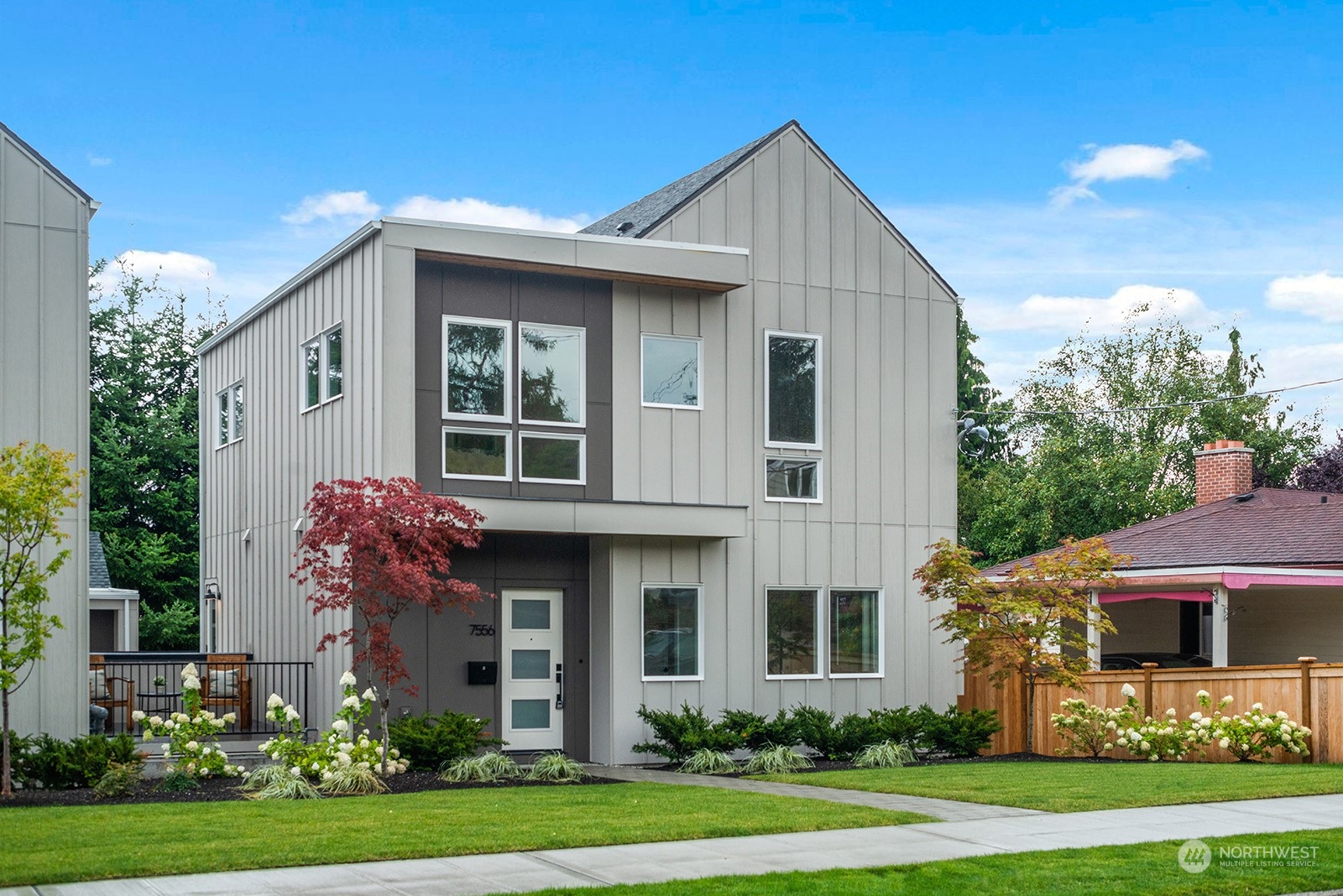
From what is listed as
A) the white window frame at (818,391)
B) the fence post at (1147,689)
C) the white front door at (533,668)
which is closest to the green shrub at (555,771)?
the white front door at (533,668)

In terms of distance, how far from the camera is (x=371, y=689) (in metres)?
15.4

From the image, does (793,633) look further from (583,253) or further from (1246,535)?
(1246,535)

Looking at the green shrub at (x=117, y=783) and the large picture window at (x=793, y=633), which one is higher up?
the large picture window at (x=793, y=633)

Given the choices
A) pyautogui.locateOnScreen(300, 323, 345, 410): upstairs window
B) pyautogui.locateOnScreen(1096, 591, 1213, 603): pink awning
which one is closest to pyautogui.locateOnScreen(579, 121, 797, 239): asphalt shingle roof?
pyautogui.locateOnScreen(300, 323, 345, 410): upstairs window

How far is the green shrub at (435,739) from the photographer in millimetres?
16000

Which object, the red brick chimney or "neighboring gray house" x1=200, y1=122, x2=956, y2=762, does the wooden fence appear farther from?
the red brick chimney

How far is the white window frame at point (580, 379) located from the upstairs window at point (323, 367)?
221cm

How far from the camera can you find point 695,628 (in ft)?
62.8

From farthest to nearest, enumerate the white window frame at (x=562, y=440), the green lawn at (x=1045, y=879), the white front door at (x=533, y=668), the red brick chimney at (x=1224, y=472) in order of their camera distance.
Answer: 1. the red brick chimney at (x=1224, y=472)
2. the white front door at (x=533, y=668)
3. the white window frame at (x=562, y=440)
4. the green lawn at (x=1045, y=879)

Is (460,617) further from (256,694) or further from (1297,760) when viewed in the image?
(1297,760)

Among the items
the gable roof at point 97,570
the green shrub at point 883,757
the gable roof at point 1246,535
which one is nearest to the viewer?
the green shrub at point 883,757

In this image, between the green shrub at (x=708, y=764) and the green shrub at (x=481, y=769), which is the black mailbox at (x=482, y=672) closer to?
the green shrub at (x=481, y=769)

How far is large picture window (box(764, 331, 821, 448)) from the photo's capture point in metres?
19.9

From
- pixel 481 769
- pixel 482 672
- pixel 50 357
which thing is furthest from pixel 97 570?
pixel 481 769
